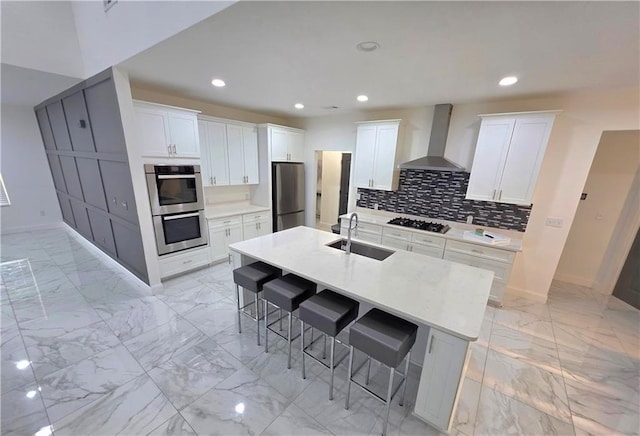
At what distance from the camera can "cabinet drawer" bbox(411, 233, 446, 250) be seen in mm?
3420

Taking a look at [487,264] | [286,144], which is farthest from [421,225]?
[286,144]

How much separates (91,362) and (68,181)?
4.17 metres

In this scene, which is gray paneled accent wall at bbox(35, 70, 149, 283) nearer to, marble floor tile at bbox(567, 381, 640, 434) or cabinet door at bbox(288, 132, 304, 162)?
cabinet door at bbox(288, 132, 304, 162)

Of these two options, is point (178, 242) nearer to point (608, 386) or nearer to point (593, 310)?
point (608, 386)

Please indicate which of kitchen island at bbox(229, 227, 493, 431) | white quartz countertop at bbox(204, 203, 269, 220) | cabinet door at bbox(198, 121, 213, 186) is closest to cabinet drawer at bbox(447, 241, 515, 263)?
kitchen island at bbox(229, 227, 493, 431)

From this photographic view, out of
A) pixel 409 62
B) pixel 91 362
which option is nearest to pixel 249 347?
pixel 91 362

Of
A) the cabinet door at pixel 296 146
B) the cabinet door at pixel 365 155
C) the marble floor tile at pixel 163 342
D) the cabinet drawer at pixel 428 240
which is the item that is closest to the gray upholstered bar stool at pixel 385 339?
the marble floor tile at pixel 163 342

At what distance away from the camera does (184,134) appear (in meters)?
3.34

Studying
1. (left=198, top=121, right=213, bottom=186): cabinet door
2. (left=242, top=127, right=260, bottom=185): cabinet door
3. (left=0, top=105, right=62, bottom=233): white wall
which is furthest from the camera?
(left=0, top=105, right=62, bottom=233): white wall

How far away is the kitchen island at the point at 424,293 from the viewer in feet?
4.77

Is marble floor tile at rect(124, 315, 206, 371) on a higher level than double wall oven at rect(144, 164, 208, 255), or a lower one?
lower

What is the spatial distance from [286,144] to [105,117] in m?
2.74

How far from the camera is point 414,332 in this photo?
1.64m

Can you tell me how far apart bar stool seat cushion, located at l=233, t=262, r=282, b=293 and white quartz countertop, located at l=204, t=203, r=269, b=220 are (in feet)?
6.02
